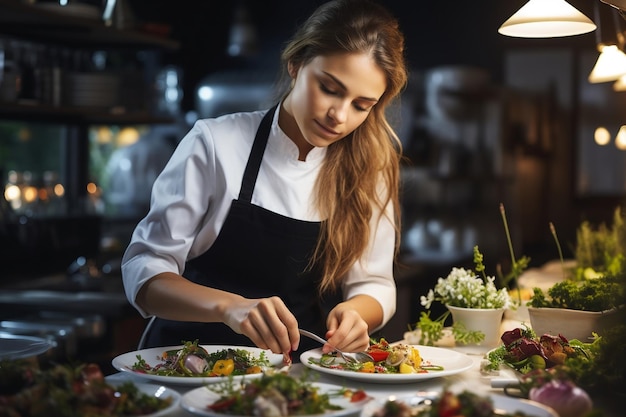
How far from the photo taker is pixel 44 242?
158 inches

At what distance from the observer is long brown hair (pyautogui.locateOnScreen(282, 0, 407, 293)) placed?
2236 mm

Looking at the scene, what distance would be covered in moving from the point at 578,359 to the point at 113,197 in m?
4.83

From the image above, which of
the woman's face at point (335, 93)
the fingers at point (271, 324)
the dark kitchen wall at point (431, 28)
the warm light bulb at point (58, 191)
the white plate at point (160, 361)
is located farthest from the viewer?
the dark kitchen wall at point (431, 28)

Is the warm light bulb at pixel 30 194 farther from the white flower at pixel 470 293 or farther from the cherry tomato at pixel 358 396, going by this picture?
the cherry tomato at pixel 358 396

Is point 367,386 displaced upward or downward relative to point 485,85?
downward

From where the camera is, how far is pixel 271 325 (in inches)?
70.5

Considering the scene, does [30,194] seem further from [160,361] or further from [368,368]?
[368,368]

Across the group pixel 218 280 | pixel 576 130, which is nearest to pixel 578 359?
pixel 218 280

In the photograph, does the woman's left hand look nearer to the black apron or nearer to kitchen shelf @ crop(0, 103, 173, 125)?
the black apron

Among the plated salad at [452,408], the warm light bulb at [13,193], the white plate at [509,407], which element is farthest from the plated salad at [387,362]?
the warm light bulb at [13,193]

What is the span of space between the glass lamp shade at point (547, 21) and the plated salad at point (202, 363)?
40.8 inches

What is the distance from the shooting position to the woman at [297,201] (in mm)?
2150

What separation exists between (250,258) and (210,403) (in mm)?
881

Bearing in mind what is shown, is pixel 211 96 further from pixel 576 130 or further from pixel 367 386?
pixel 367 386
